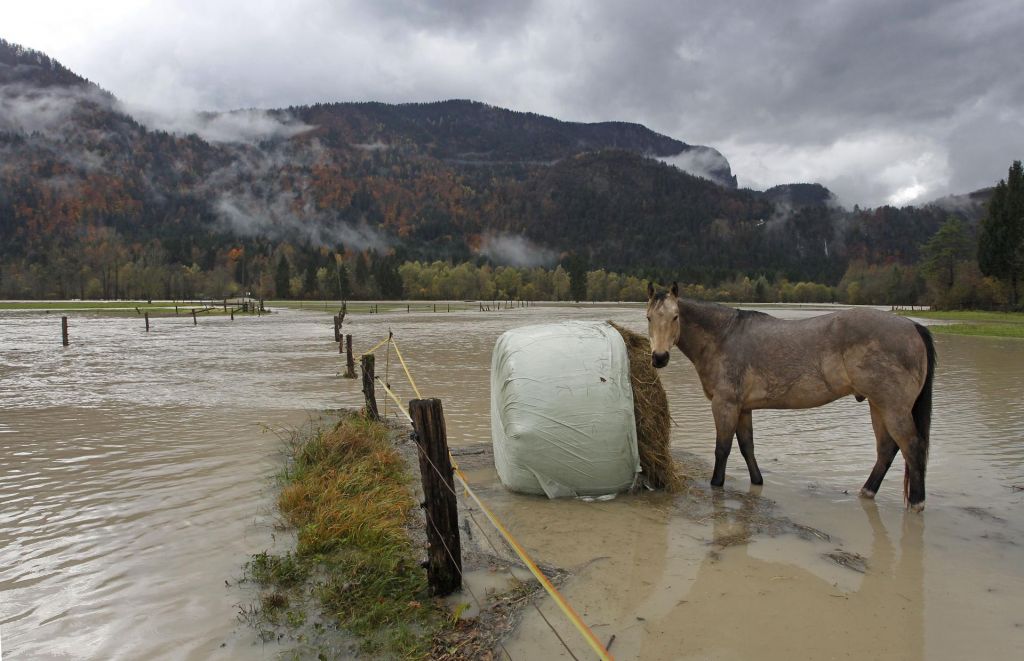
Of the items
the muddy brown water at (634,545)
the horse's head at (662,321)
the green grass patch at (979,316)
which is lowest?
the green grass patch at (979,316)

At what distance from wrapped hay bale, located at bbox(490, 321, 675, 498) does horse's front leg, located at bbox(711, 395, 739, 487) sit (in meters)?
0.59

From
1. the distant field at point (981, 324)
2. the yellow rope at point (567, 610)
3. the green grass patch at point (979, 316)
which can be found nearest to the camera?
the yellow rope at point (567, 610)

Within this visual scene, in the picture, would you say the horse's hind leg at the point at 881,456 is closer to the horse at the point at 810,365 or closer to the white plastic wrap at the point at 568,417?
the horse at the point at 810,365

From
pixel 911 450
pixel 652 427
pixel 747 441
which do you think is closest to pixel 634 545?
pixel 652 427

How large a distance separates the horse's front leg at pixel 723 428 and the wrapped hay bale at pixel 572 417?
59 centimetres

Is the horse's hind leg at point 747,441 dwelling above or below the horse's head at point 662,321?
below

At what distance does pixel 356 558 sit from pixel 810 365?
4924 mm

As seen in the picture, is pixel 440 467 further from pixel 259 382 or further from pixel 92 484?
pixel 259 382

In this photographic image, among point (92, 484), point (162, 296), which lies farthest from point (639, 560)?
point (162, 296)

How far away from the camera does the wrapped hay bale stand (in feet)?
19.6

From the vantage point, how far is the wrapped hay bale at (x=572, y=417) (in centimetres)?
598

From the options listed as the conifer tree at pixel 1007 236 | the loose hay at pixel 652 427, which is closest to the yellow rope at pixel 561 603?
the loose hay at pixel 652 427

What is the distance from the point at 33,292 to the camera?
121312 mm

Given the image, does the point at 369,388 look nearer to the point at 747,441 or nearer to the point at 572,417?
the point at 572,417
